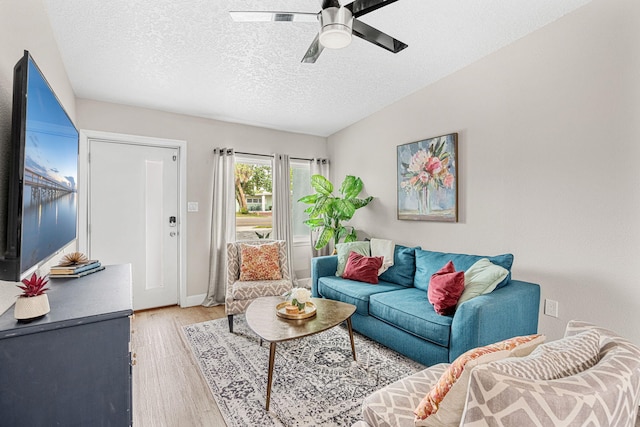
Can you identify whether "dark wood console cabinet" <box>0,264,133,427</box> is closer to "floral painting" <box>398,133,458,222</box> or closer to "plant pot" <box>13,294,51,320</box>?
"plant pot" <box>13,294,51,320</box>

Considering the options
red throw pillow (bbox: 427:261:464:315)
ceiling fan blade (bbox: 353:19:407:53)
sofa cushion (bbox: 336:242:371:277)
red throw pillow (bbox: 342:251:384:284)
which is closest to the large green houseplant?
sofa cushion (bbox: 336:242:371:277)

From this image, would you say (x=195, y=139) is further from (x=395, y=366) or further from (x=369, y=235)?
(x=395, y=366)

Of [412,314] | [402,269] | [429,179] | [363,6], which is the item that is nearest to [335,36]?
[363,6]

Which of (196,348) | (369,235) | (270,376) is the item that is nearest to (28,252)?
(270,376)

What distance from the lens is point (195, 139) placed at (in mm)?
3957

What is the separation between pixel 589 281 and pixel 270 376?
2367mm

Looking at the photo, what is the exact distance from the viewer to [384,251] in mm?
3453

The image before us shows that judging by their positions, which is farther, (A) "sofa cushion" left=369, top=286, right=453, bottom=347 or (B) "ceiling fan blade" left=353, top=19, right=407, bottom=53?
(A) "sofa cushion" left=369, top=286, right=453, bottom=347

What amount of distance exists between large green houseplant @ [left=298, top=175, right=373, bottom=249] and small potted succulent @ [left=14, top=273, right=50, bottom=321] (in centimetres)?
325

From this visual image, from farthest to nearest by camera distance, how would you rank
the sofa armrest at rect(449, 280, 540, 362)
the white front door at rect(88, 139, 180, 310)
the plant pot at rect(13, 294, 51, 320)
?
the white front door at rect(88, 139, 180, 310) → the sofa armrest at rect(449, 280, 540, 362) → the plant pot at rect(13, 294, 51, 320)

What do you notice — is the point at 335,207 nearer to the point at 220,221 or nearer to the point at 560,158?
the point at 220,221

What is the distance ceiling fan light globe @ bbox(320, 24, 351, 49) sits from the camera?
5.12 ft

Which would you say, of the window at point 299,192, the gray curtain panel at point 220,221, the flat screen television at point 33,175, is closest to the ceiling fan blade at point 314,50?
the flat screen television at point 33,175

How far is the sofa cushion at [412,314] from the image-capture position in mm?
2148
